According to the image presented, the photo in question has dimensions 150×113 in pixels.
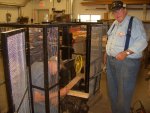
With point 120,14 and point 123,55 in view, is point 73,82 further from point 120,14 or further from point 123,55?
point 120,14

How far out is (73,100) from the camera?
242 cm

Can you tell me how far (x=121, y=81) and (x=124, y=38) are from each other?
0.52 metres

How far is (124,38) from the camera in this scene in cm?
236

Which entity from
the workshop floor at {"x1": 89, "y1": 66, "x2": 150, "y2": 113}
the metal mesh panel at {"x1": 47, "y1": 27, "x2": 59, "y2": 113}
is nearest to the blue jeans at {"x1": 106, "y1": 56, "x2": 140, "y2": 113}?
the workshop floor at {"x1": 89, "y1": 66, "x2": 150, "y2": 113}

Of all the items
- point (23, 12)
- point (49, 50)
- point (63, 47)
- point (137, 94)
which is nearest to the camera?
point (49, 50)

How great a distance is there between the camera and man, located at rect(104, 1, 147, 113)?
2283 mm

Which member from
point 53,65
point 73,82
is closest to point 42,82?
point 53,65

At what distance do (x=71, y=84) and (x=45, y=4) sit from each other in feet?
21.8

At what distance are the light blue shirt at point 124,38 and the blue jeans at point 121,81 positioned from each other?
10cm

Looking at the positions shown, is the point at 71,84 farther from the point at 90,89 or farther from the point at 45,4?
the point at 45,4

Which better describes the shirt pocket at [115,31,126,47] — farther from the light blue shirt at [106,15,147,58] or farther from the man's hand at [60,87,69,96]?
Answer: the man's hand at [60,87,69,96]

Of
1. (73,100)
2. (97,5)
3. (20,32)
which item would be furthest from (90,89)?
(97,5)

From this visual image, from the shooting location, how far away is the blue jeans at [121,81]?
238 centimetres

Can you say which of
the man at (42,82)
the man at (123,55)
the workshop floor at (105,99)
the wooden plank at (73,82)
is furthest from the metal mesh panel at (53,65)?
the workshop floor at (105,99)
